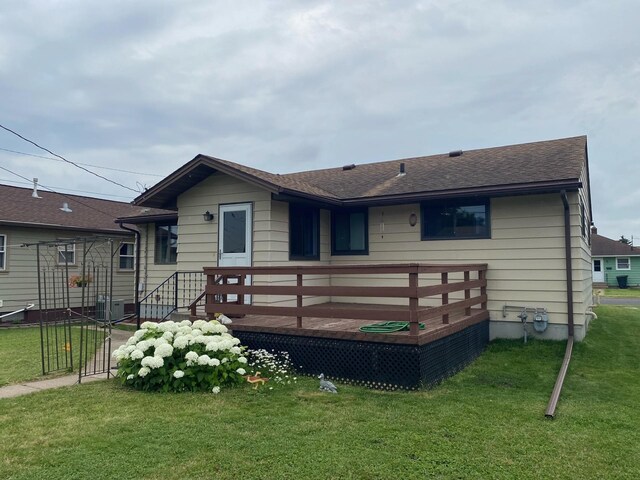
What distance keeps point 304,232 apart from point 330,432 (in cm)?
561

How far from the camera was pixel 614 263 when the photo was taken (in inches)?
1259

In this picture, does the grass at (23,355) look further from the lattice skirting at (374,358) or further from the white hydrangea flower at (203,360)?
the lattice skirting at (374,358)

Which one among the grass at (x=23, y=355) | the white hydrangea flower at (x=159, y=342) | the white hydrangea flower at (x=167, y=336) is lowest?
the grass at (x=23, y=355)

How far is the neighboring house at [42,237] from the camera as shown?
42.2 ft

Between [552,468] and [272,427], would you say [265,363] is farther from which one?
[552,468]

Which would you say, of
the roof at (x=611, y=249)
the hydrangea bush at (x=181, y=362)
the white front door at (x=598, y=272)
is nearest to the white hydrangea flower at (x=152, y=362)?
the hydrangea bush at (x=181, y=362)

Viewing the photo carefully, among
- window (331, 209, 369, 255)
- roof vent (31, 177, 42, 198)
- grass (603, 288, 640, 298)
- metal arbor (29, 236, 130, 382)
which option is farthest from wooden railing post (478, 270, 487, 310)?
grass (603, 288, 640, 298)

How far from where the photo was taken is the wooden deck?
5465mm

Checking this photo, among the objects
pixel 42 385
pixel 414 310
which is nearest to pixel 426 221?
pixel 414 310

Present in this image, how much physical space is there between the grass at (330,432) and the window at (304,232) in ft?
12.1

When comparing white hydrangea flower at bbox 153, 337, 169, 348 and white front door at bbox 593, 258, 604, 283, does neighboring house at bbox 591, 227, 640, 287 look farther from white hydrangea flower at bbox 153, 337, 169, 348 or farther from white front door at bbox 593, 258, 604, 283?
white hydrangea flower at bbox 153, 337, 169, 348

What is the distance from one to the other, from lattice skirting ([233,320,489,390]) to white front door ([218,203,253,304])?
214 centimetres

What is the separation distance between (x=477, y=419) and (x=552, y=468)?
105 centimetres

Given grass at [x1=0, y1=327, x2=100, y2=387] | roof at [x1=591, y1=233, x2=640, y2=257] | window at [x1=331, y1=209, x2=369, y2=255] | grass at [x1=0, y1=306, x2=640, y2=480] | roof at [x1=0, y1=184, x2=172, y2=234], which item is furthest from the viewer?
roof at [x1=591, y1=233, x2=640, y2=257]
